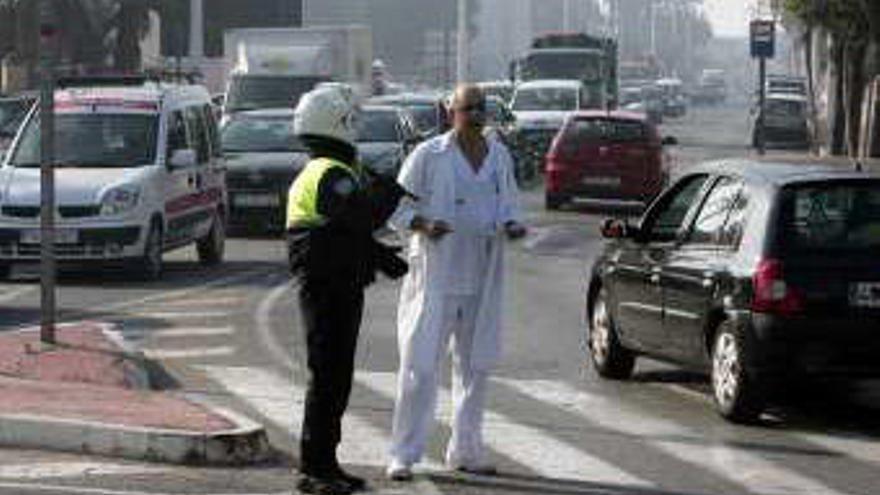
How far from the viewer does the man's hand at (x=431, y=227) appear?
10336mm

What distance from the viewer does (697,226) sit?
13281mm

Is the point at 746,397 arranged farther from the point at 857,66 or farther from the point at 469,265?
the point at 857,66

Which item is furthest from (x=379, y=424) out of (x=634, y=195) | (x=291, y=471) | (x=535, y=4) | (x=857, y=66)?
(x=535, y=4)

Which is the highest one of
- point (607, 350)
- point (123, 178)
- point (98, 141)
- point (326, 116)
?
point (326, 116)

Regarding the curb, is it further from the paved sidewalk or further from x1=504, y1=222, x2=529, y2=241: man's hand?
x1=504, y1=222, x2=529, y2=241: man's hand

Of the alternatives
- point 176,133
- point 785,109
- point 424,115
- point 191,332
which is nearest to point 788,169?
point 191,332

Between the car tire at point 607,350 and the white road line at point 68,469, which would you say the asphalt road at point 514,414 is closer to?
the white road line at point 68,469

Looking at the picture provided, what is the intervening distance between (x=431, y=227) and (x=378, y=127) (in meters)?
23.7

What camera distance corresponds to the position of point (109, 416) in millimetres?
11344

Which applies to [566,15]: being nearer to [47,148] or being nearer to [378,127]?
[378,127]

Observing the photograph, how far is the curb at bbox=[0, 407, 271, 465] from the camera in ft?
35.0

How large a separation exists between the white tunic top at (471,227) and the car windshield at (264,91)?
29613 mm

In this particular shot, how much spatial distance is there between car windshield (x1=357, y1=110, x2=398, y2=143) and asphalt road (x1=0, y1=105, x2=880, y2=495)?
38.1ft

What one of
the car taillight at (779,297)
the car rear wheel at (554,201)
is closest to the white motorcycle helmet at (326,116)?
the car taillight at (779,297)
